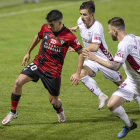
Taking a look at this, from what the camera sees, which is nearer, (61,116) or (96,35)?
(61,116)

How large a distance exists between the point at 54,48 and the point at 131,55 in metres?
1.38


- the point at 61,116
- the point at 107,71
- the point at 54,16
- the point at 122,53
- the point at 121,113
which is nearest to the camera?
the point at 122,53

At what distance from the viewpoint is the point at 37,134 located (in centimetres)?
600

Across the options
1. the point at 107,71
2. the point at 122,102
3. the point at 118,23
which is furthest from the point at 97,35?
the point at 122,102

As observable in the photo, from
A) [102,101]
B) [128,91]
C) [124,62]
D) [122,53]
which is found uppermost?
[122,53]

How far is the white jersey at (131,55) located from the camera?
540cm

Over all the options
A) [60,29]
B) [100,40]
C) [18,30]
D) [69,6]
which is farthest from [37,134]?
[69,6]

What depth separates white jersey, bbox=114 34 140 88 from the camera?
5398 mm

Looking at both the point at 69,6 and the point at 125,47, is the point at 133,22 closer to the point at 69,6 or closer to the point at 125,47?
the point at 69,6

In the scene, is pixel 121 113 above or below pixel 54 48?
below

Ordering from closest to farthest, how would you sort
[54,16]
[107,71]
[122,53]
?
[122,53] → [54,16] → [107,71]

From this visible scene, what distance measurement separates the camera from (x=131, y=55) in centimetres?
557

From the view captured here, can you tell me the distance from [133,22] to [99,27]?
41.6 ft

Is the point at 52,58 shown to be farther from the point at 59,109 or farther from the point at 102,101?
the point at 102,101
